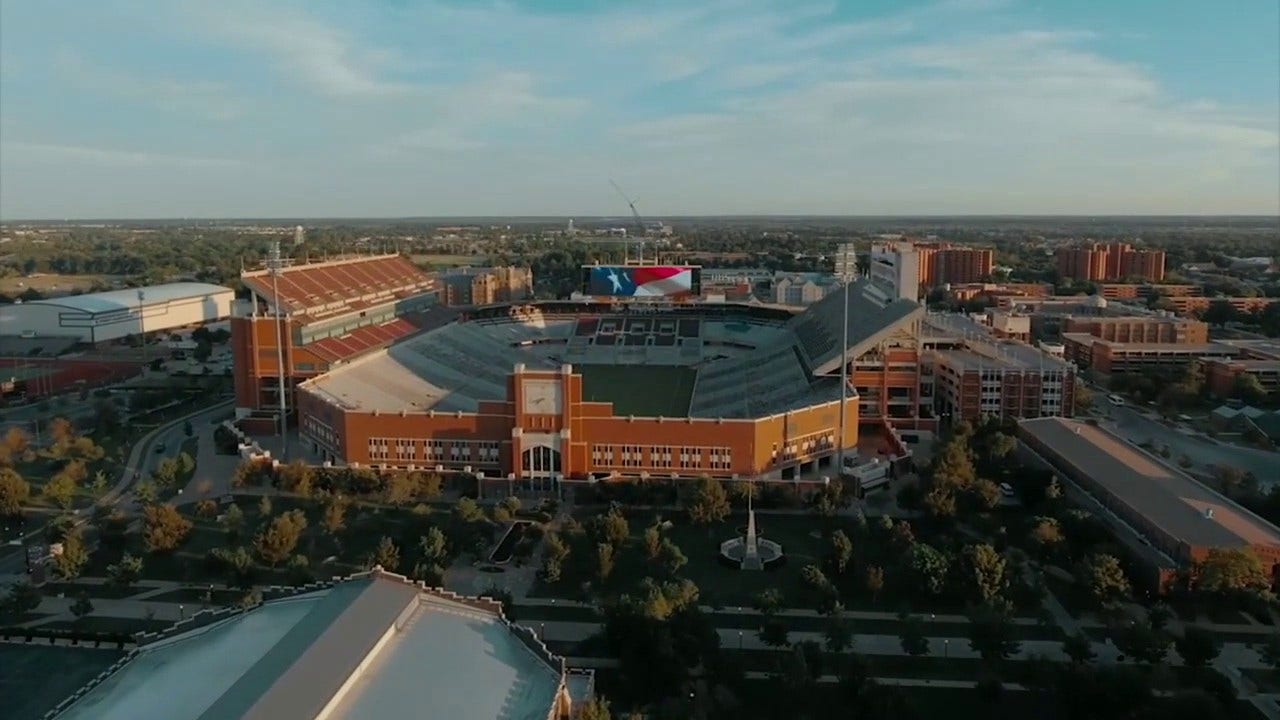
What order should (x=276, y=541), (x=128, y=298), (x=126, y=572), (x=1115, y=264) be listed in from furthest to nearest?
(x=1115, y=264) < (x=128, y=298) < (x=276, y=541) < (x=126, y=572)

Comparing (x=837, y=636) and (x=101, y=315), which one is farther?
(x=101, y=315)

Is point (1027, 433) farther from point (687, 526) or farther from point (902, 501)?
point (687, 526)

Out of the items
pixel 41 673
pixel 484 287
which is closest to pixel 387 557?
pixel 41 673

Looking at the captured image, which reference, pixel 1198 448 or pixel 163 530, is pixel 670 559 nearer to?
pixel 163 530

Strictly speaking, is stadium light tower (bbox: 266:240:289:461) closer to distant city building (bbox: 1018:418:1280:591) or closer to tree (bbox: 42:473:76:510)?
tree (bbox: 42:473:76:510)

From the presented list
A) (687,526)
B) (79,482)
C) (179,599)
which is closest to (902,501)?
(687,526)

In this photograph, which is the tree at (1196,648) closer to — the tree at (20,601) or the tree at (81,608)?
the tree at (81,608)

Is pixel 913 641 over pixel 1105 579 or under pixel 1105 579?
under

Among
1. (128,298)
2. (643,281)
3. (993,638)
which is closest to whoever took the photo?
(993,638)
